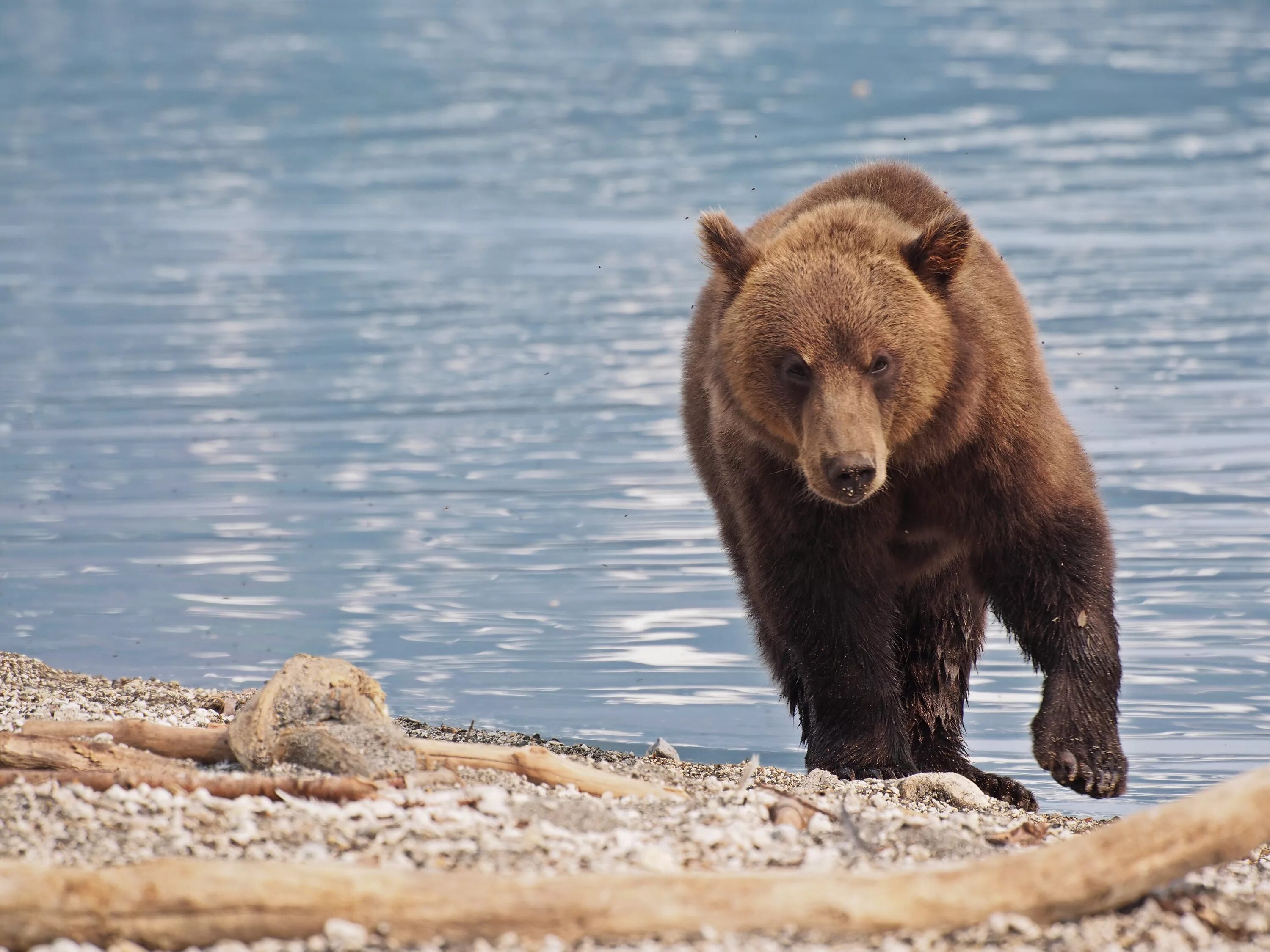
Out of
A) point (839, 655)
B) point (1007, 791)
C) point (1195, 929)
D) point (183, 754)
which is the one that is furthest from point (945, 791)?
point (183, 754)

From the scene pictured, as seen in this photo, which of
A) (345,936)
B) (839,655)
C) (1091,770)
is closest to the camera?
(345,936)

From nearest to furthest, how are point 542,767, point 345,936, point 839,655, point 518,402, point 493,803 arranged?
point 345,936
point 493,803
point 542,767
point 839,655
point 518,402

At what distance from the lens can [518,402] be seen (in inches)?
520

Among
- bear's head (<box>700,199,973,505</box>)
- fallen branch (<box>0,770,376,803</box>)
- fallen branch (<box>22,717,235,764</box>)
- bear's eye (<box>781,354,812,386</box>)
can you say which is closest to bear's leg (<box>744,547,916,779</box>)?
bear's head (<box>700,199,973,505</box>)

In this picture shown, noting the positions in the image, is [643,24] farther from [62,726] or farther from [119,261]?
[62,726]

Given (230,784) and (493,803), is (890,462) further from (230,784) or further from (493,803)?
(230,784)

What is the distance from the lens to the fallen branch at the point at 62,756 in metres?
4.48

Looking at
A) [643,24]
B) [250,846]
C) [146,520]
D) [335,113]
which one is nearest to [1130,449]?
[146,520]

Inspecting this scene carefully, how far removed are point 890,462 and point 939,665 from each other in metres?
1.36

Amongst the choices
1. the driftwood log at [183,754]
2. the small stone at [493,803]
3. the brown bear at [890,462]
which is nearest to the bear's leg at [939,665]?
the brown bear at [890,462]

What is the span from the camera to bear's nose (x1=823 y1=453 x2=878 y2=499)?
208 inches

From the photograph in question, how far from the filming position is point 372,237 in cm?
2228

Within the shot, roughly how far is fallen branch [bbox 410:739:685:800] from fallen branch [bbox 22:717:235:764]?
0.55 metres

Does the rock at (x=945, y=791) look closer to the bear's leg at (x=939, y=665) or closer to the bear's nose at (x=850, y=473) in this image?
the bear's nose at (x=850, y=473)
